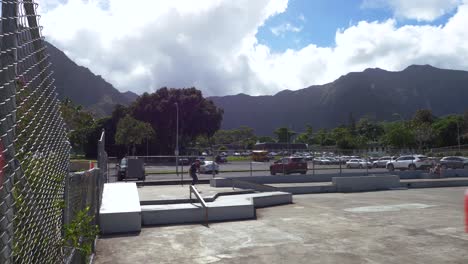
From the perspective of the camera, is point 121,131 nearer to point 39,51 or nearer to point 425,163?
point 425,163

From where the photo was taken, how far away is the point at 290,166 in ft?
106

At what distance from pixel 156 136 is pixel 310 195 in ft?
175

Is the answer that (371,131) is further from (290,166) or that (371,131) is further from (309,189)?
(309,189)

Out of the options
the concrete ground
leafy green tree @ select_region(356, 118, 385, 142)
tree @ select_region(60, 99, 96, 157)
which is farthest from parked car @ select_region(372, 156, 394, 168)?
leafy green tree @ select_region(356, 118, 385, 142)

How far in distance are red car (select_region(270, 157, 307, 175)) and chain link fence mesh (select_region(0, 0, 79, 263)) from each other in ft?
91.3

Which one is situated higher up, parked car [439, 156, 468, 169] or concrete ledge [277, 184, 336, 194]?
parked car [439, 156, 468, 169]

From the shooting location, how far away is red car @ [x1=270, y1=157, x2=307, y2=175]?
32.0 m

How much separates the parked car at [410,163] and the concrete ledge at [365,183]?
16628 mm

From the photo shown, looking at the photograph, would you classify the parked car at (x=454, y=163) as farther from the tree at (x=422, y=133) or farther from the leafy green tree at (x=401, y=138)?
the tree at (x=422, y=133)

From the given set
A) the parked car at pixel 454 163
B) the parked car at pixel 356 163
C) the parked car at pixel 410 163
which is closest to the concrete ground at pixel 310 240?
the parked car at pixel 356 163

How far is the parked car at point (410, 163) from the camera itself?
4212cm

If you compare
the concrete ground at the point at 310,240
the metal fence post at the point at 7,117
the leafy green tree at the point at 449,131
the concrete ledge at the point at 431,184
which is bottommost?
the concrete ground at the point at 310,240

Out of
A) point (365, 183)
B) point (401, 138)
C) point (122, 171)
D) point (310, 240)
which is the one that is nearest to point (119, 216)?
point (310, 240)

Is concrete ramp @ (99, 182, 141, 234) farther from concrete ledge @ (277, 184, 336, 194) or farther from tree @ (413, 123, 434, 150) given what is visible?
tree @ (413, 123, 434, 150)
